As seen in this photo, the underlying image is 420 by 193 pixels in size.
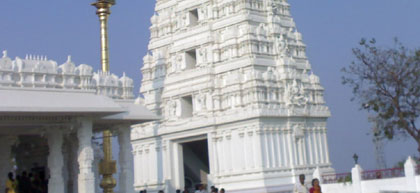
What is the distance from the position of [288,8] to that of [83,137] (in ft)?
73.5

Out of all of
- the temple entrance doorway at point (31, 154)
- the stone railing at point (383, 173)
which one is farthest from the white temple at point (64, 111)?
the stone railing at point (383, 173)

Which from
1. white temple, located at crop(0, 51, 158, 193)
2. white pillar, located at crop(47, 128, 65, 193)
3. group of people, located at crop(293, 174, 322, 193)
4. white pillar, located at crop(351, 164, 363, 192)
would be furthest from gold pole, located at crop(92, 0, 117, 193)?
group of people, located at crop(293, 174, 322, 193)

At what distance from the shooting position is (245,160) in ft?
118

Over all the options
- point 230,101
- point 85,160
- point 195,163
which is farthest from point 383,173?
point 195,163

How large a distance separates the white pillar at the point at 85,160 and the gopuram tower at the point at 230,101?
12155 millimetres

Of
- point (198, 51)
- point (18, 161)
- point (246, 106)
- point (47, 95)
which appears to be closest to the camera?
point (47, 95)

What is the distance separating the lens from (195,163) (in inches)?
1688

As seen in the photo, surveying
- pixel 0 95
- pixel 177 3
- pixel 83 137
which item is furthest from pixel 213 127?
pixel 0 95

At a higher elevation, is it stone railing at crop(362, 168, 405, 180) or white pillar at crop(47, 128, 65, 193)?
white pillar at crop(47, 128, 65, 193)

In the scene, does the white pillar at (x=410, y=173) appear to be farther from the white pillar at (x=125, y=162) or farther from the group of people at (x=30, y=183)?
the group of people at (x=30, y=183)

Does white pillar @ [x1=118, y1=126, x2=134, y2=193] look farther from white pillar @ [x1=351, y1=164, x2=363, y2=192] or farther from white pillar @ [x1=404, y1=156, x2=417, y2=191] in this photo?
white pillar @ [x1=404, y1=156, x2=417, y2=191]

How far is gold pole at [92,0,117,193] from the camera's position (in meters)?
27.6

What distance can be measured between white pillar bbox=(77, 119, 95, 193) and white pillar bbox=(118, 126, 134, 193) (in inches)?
117

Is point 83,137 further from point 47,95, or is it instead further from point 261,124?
point 261,124
